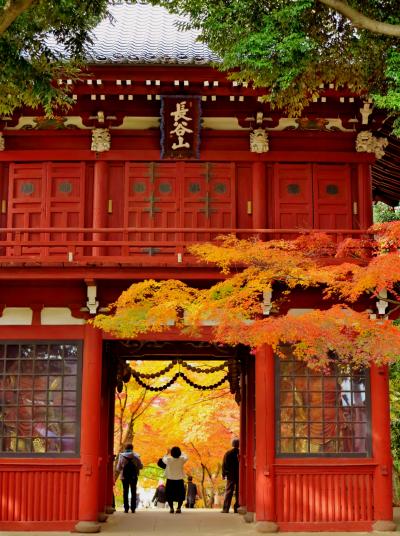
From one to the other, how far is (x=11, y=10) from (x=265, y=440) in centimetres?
848

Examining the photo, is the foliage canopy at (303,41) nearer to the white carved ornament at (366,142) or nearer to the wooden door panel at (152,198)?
the white carved ornament at (366,142)

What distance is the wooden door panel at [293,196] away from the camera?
1506cm

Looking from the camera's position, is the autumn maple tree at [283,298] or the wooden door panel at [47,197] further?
the wooden door panel at [47,197]

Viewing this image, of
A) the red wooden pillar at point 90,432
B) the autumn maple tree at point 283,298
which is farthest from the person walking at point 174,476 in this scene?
the autumn maple tree at point 283,298

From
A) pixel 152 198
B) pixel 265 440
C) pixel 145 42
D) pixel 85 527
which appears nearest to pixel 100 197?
pixel 152 198

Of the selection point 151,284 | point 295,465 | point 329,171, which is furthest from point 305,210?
point 295,465

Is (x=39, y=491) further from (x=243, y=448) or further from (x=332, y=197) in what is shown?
(x=332, y=197)

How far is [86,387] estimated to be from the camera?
46.3ft

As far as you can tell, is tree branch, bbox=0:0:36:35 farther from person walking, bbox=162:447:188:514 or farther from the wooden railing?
person walking, bbox=162:447:188:514

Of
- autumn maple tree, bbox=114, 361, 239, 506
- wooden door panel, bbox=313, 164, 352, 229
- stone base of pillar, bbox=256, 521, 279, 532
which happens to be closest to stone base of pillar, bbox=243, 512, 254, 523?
stone base of pillar, bbox=256, 521, 279, 532

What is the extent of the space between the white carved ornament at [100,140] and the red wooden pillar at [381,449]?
664cm

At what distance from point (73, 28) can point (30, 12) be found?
31.4 inches

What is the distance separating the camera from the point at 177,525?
15359mm

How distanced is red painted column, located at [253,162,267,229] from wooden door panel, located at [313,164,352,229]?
102cm
